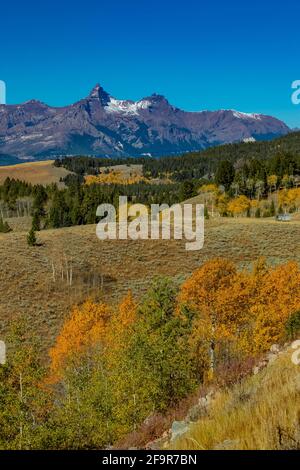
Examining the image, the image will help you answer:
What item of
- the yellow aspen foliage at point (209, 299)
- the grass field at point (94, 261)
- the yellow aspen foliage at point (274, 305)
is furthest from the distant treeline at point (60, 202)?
the yellow aspen foliage at point (274, 305)

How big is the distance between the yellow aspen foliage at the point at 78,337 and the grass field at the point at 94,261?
21.1ft

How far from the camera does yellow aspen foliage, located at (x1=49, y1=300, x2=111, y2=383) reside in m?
44.5

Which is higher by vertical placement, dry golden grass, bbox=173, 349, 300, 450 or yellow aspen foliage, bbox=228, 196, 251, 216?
yellow aspen foliage, bbox=228, 196, 251, 216

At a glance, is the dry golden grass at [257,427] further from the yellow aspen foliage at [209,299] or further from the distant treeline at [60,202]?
the distant treeline at [60,202]

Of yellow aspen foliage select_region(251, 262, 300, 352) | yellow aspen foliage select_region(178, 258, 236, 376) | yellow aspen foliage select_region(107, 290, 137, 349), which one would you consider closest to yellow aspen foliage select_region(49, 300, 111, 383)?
yellow aspen foliage select_region(107, 290, 137, 349)

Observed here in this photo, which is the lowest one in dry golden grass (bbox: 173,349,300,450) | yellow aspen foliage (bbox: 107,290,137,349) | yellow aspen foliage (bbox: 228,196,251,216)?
yellow aspen foliage (bbox: 107,290,137,349)

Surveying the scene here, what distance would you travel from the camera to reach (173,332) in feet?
91.8

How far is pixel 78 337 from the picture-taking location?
47.4m

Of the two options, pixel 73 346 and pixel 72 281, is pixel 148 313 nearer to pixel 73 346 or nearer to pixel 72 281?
pixel 73 346

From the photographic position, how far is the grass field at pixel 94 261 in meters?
64.7

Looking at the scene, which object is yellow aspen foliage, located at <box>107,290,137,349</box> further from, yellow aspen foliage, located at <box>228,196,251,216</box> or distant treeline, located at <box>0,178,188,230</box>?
yellow aspen foliage, located at <box>228,196,251,216</box>

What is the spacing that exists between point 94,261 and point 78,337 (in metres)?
36.3

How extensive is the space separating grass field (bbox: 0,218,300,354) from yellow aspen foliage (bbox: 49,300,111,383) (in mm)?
6436
